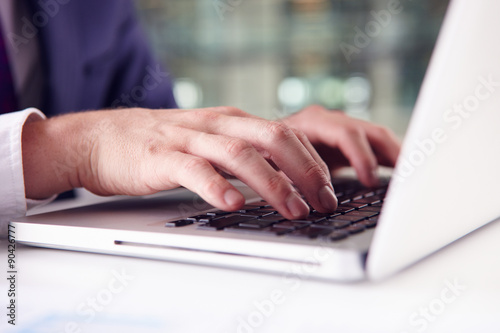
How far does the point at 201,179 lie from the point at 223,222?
68mm

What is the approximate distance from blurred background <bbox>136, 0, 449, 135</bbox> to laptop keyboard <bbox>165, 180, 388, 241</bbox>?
12.8 feet

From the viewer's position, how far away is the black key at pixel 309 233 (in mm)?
352

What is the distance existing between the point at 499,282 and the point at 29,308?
331 mm

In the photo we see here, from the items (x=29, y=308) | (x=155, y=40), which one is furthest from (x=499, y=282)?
(x=155, y=40)

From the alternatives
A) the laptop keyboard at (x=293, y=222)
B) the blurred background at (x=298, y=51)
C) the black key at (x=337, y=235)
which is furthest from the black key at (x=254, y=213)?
the blurred background at (x=298, y=51)

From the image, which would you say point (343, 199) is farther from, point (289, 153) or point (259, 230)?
point (259, 230)

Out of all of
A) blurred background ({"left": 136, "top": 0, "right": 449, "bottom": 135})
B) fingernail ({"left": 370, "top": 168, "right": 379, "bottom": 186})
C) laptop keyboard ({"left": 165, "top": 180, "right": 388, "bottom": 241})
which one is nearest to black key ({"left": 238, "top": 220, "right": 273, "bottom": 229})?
laptop keyboard ({"left": 165, "top": 180, "right": 388, "bottom": 241})

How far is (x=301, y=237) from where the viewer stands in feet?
1.14

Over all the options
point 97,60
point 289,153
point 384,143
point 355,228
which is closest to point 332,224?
point 355,228

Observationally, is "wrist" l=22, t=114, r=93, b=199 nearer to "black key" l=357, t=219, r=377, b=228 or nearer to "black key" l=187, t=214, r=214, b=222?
"black key" l=187, t=214, r=214, b=222

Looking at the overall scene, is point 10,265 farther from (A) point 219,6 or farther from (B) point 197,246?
(A) point 219,6

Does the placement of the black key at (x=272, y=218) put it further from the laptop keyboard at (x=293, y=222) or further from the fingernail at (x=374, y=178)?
the fingernail at (x=374, y=178)

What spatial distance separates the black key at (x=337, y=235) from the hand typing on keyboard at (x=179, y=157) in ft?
0.22

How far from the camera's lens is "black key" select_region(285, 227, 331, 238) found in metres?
0.35
